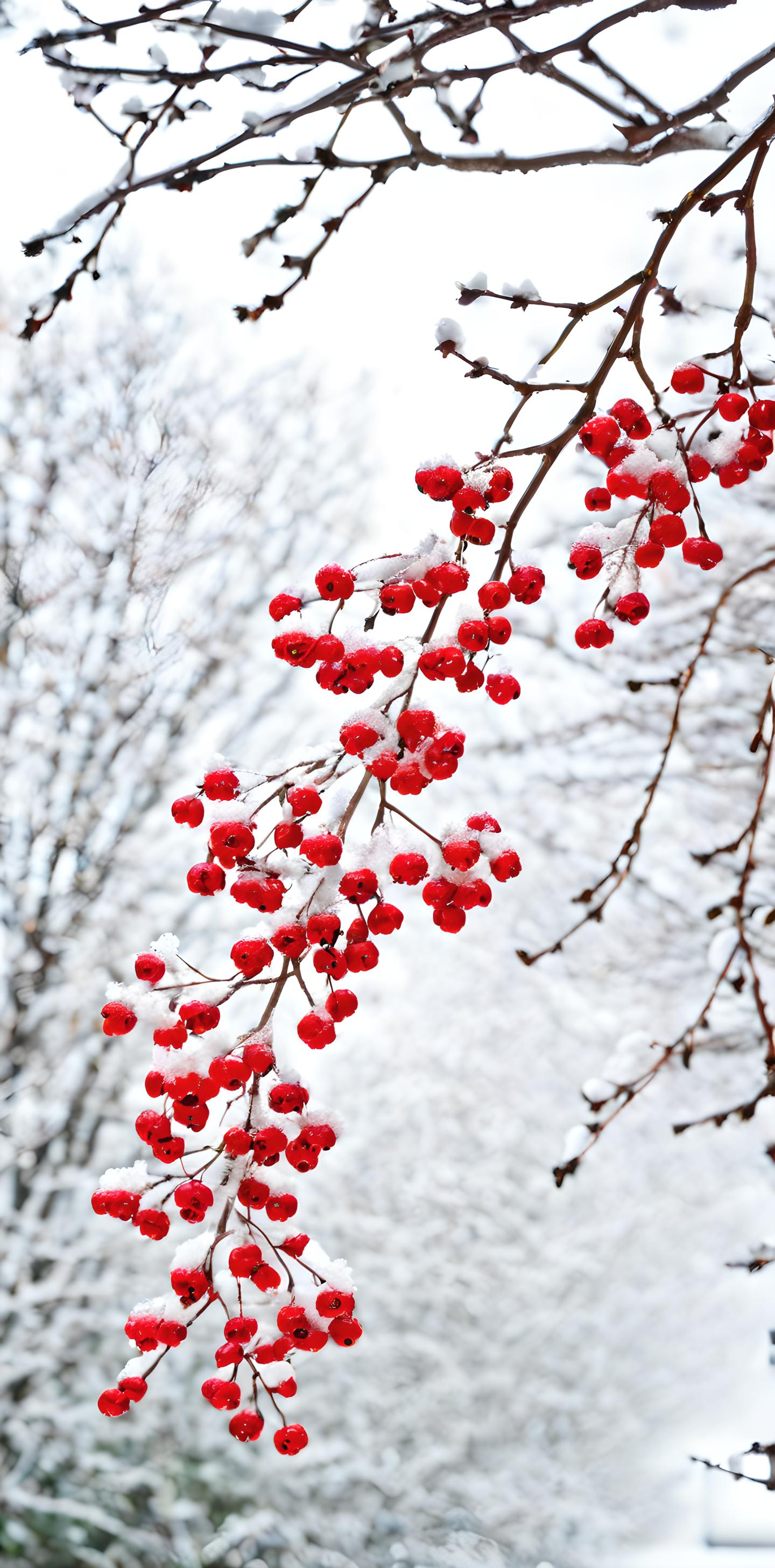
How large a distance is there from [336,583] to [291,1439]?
2.18ft

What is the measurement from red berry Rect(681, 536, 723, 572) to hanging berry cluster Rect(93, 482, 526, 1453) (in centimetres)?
15

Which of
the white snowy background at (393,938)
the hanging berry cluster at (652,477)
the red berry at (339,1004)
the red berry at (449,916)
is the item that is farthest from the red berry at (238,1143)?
the white snowy background at (393,938)

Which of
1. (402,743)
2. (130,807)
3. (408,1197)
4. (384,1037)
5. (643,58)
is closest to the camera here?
(402,743)

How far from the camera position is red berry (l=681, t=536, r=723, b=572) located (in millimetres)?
875

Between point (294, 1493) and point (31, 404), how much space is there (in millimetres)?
3738

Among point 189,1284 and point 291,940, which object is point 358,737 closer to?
point 291,940

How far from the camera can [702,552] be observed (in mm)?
879

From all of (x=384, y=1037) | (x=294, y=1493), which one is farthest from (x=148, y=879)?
(x=294, y=1493)

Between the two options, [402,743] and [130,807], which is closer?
[402,743]

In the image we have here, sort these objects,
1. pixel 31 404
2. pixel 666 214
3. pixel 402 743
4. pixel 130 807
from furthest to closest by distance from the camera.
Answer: pixel 130 807, pixel 31 404, pixel 666 214, pixel 402 743

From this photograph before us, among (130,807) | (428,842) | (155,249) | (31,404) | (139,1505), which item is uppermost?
(155,249)

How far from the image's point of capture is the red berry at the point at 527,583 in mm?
835

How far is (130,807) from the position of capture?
141 inches

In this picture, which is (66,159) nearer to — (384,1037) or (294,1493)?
(384,1037)
